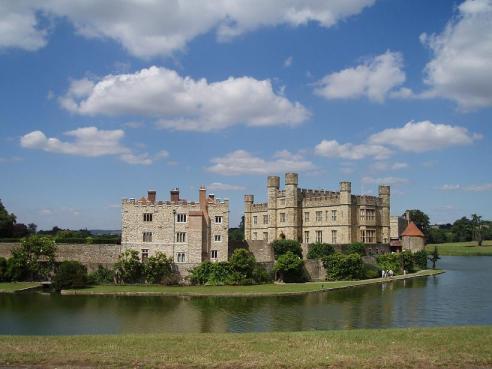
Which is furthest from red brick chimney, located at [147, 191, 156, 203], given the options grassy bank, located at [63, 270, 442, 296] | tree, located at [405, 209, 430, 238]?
tree, located at [405, 209, 430, 238]

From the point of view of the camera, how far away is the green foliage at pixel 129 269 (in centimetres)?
4156

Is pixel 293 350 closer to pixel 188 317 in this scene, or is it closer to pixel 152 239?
pixel 188 317

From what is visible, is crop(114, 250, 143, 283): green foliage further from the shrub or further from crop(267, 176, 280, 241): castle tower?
crop(267, 176, 280, 241): castle tower

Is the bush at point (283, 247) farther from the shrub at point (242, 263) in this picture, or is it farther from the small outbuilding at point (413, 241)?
the small outbuilding at point (413, 241)

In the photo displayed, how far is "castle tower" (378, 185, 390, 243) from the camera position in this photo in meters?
61.3

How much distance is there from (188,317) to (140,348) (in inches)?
491

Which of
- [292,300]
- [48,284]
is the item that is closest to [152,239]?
[48,284]

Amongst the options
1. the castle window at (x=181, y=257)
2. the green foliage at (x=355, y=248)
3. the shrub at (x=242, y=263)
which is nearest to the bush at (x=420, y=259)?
the green foliage at (x=355, y=248)

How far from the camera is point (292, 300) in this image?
112ft

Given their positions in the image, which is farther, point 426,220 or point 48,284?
point 426,220

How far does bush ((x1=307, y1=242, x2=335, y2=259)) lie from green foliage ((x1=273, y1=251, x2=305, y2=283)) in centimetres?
492

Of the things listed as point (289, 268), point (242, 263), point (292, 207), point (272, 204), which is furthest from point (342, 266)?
point (272, 204)

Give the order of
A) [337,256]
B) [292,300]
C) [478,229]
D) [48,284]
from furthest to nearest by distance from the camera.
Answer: [478,229], [337,256], [48,284], [292,300]

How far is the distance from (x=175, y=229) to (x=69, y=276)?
30.3 ft
